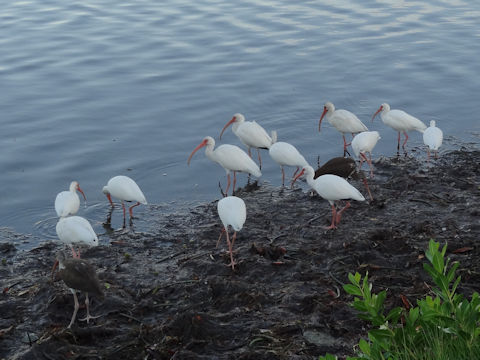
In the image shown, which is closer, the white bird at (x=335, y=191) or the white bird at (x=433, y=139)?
the white bird at (x=335, y=191)

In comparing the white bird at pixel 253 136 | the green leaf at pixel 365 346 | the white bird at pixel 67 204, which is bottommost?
the white bird at pixel 67 204

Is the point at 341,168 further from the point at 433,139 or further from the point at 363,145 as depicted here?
the point at 433,139

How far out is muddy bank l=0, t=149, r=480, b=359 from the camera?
6.09m

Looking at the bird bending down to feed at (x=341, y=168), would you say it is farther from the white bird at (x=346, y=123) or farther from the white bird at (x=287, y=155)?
the white bird at (x=346, y=123)

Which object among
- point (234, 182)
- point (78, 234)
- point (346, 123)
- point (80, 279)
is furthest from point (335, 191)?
point (80, 279)

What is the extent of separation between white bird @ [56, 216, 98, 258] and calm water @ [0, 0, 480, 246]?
47.6 inches

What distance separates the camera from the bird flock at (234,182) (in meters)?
6.86

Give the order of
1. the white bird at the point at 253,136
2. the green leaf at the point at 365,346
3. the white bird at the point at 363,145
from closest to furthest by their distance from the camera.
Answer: the green leaf at the point at 365,346, the white bird at the point at 363,145, the white bird at the point at 253,136

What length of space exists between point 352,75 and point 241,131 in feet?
16.7

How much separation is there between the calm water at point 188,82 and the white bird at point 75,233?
121 centimetres

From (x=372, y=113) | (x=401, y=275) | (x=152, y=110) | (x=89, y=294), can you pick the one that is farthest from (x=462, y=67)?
(x=89, y=294)

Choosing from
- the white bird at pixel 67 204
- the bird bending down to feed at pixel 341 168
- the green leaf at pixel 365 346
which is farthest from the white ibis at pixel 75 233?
the green leaf at pixel 365 346

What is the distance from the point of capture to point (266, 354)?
578 centimetres

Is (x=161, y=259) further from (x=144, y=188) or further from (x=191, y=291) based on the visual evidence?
(x=144, y=188)
